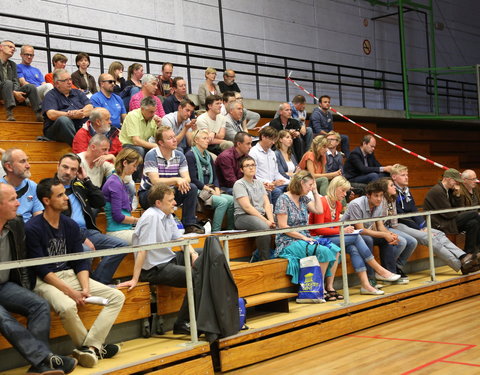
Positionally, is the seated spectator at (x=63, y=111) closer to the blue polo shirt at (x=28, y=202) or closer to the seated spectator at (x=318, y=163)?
the blue polo shirt at (x=28, y=202)

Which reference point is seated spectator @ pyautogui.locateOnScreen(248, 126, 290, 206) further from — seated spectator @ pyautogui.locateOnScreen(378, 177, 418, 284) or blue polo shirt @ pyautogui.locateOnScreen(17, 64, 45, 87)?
blue polo shirt @ pyautogui.locateOnScreen(17, 64, 45, 87)

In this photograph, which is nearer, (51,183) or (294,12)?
(51,183)

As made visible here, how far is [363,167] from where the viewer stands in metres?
8.14

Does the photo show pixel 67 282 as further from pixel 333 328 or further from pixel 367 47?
pixel 367 47

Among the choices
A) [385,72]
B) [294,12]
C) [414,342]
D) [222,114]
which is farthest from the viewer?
[385,72]

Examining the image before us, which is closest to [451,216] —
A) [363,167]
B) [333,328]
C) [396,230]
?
[396,230]

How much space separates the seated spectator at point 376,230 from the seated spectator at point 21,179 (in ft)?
9.79

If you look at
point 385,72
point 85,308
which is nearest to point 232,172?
point 85,308

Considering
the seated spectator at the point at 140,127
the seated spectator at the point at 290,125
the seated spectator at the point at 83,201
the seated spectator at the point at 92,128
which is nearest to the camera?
the seated spectator at the point at 83,201

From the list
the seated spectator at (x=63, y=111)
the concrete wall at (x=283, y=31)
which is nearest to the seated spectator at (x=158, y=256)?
the seated spectator at (x=63, y=111)

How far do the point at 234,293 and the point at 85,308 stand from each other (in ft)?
3.03

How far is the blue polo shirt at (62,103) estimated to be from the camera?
6.28m

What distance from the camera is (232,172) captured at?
6.65 meters

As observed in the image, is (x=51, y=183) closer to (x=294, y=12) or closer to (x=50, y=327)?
(x=50, y=327)
